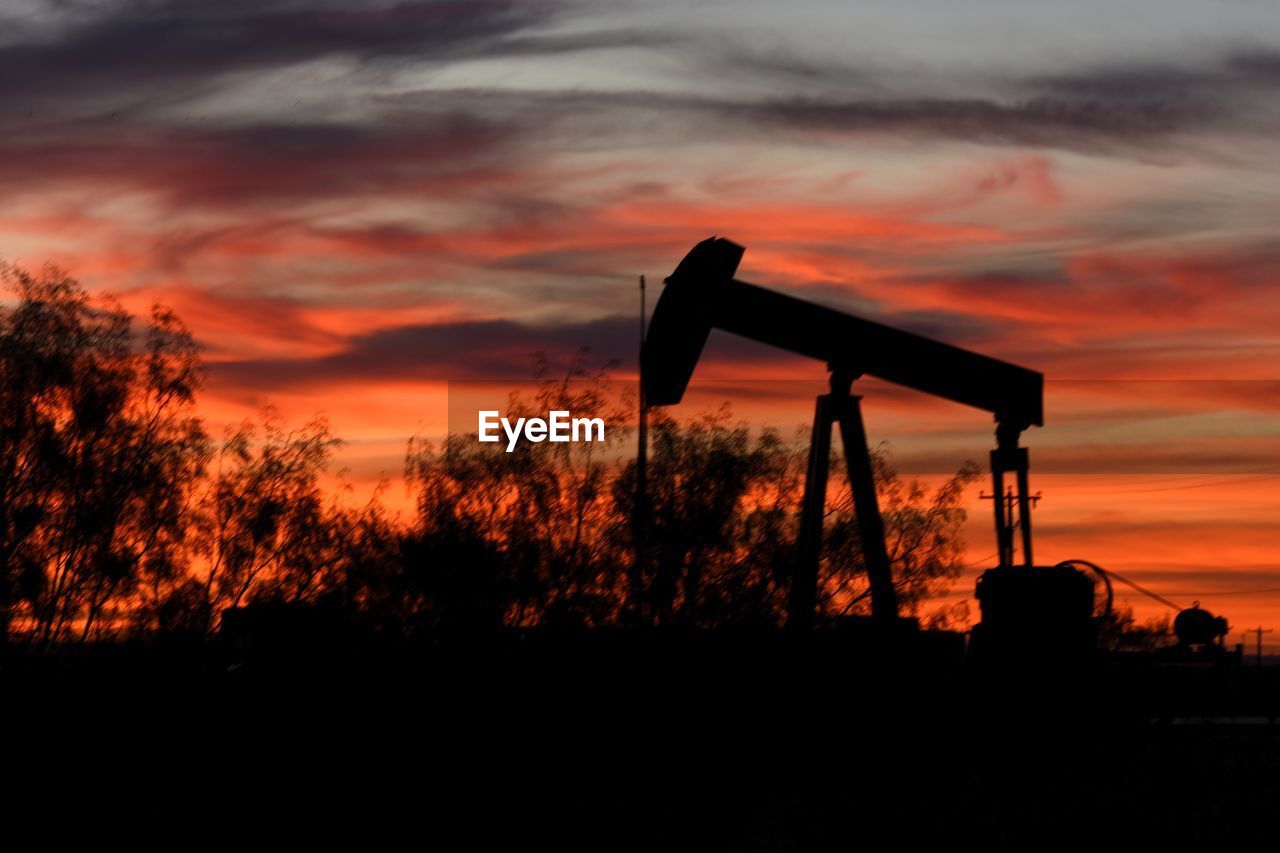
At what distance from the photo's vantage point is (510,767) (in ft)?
52.5

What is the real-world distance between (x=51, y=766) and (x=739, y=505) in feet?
124

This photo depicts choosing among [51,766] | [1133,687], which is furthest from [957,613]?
[51,766]

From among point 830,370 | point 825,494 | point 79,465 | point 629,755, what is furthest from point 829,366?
point 79,465

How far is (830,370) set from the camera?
1927 cm

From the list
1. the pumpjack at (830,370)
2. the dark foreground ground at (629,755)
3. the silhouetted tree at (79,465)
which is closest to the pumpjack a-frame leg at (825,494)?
the pumpjack at (830,370)

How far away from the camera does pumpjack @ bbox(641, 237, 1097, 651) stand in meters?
18.1

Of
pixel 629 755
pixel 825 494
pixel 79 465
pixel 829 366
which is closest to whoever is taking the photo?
pixel 629 755

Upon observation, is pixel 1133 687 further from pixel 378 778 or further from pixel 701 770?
pixel 378 778

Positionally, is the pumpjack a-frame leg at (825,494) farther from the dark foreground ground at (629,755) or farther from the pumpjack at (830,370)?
the dark foreground ground at (629,755)

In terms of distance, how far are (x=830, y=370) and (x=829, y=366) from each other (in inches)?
1.8

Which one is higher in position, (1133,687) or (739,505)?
(739,505)

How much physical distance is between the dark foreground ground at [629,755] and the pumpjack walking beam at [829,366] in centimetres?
149

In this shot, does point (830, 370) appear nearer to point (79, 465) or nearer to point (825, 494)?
point (825, 494)

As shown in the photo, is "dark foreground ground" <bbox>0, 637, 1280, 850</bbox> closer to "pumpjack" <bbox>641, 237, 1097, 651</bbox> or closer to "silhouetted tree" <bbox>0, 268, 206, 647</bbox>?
"pumpjack" <bbox>641, 237, 1097, 651</bbox>
